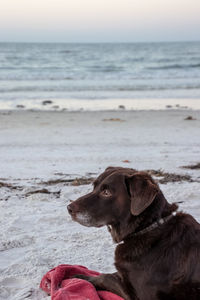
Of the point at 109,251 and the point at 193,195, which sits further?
the point at 193,195

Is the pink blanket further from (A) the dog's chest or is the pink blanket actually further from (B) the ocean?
(B) the ocean

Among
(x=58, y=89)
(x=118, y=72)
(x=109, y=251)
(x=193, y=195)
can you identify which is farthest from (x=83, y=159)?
(x=118, y=72)

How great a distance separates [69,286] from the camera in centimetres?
382

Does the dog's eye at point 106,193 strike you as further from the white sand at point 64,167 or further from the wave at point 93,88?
the wave at point 93,88

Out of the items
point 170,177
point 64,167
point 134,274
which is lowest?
point 64,167

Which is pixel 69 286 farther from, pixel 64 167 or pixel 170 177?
pixel 64 167

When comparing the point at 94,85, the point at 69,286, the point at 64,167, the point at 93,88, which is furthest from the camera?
the point at 94,85

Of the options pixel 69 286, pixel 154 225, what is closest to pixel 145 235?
pixel 154 225

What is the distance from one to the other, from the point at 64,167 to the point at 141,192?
503cm

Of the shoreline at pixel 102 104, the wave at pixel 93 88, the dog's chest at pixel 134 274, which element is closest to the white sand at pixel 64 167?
the dog's chest at pixel 134 274

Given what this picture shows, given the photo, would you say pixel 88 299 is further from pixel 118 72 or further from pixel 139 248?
pixel 118 72

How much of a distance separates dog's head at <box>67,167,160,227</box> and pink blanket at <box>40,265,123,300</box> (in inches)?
24.5

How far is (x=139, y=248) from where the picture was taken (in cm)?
340

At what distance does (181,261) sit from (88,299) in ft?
2.91
